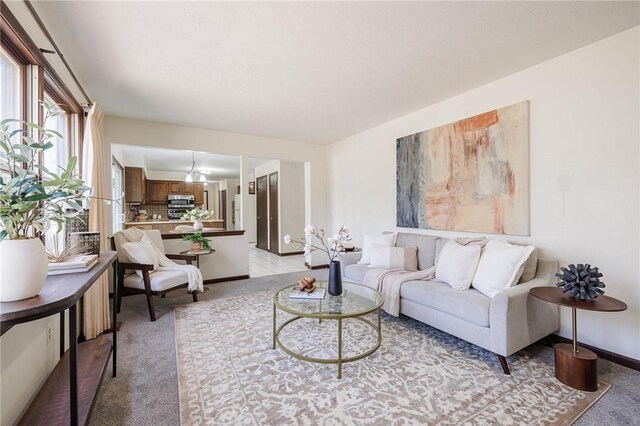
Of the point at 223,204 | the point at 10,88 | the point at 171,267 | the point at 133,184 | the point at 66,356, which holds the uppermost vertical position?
the point at 10,88

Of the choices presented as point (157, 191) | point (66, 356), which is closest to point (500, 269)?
point (66, 356)

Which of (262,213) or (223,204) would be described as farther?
(223,204)

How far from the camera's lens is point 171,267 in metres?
3.54

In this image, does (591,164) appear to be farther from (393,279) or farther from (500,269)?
(393,279)

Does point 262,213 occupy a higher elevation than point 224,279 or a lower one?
higher

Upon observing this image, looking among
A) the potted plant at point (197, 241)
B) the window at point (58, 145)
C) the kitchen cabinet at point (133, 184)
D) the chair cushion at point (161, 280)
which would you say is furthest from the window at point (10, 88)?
the kitchen cabinet at point (133, 184)

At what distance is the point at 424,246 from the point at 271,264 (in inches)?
139

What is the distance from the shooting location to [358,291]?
2.69 meters

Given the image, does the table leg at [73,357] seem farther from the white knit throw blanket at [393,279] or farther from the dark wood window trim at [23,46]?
the white knit throw blanket at [393,279]

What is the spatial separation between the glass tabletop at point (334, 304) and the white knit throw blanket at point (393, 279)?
1.23ft

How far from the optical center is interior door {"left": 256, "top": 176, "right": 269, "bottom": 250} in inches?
309

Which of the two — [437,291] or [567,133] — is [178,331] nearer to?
[437,291]

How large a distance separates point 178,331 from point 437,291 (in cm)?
249

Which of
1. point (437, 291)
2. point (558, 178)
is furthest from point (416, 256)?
point (558, 178)
